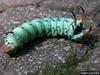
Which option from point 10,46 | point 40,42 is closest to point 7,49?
point 10,46

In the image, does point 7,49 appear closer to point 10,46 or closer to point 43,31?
point 10,46

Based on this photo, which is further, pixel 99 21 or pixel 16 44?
pixel 99 21

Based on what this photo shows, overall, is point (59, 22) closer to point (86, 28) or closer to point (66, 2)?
point (86, 28)

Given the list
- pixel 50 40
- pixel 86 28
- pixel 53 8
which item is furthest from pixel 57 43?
pixel 53 8
